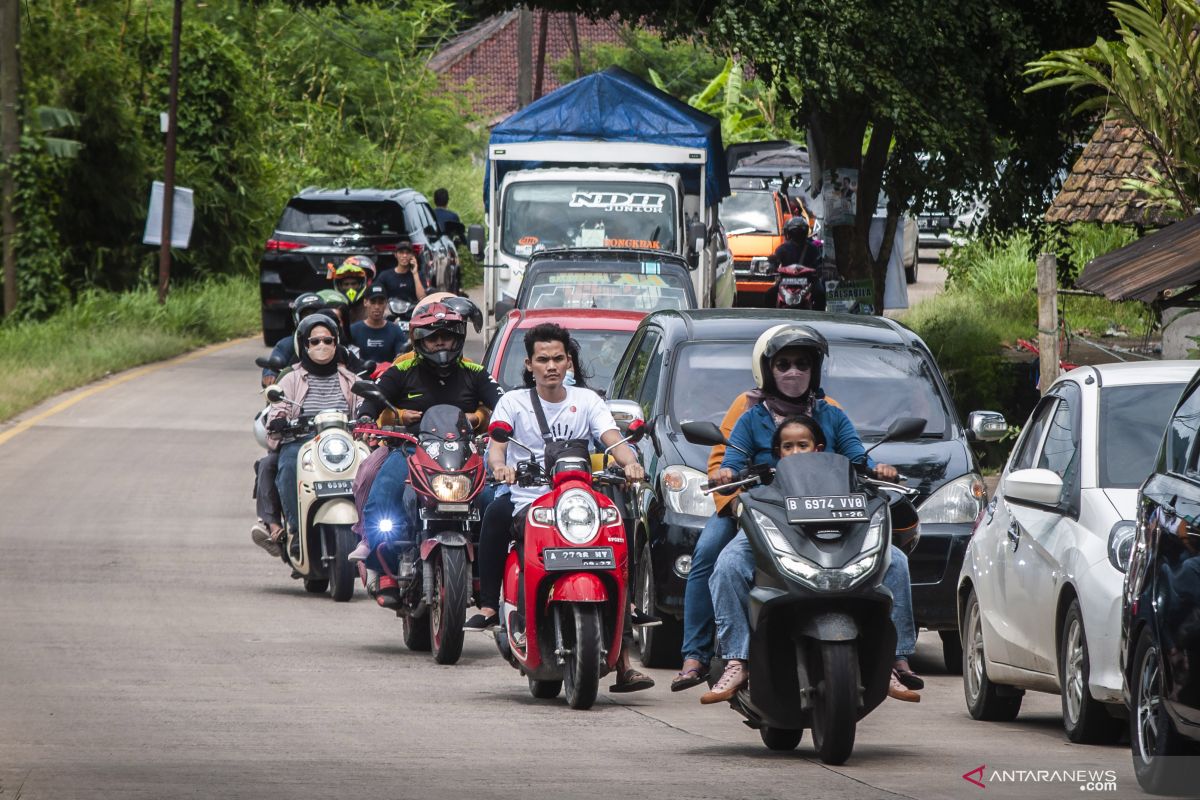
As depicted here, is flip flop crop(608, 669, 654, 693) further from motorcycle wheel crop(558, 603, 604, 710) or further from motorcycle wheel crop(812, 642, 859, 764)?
motorcycle wheel crop(812, 642, 859, 764)

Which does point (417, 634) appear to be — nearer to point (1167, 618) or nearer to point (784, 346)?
point (784, 346)

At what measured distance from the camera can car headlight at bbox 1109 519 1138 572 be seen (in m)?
8.52

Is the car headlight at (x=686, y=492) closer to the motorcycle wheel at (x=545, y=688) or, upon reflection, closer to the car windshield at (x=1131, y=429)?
the motorcycle wheel at (x=545, y=688)

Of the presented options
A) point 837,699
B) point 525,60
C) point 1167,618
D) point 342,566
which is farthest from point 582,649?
point 525,60

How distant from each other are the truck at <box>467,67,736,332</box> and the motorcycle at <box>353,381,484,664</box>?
12.7m

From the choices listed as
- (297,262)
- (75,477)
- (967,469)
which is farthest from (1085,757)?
(297,262)

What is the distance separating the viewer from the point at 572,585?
973cm

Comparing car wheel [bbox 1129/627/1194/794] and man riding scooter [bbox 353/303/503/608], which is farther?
man riding scooter [bbox 353/303/503/608]

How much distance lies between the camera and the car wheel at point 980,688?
32.7 feet

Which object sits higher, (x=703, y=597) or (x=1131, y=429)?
(x=1131, y=429)

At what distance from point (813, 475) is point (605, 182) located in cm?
1762

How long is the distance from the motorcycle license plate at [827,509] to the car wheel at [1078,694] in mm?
1176

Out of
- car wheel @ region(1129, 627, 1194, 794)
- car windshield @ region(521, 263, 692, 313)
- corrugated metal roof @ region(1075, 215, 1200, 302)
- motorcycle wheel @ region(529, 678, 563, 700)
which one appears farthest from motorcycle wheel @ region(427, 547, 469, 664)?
car windshield @ region(521, 263, 692, 313)

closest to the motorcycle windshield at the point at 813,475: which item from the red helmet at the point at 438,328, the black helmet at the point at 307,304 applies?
the red helmet at the point at 438,328
